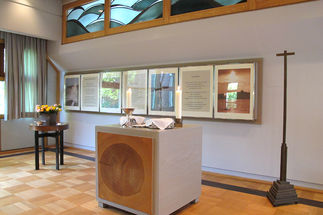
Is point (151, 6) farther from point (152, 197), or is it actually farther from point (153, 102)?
point (152, 197)

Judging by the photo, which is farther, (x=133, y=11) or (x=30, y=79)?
(x=30, y=79)

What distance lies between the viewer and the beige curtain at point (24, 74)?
4.97m

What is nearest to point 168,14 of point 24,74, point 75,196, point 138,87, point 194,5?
point 194,5

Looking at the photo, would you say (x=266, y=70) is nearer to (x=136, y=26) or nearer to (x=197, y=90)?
(x=197, y=90)

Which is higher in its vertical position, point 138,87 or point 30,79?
point 30,79

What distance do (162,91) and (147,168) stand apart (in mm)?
2184

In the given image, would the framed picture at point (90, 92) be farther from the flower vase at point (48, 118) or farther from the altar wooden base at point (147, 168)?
the altar wooden base at point (147, 168)

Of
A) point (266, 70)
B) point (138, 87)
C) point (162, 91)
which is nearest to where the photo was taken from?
point (266, 70)

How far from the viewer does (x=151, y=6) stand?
3.93 meters

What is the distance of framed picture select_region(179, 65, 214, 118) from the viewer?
3.77 meters

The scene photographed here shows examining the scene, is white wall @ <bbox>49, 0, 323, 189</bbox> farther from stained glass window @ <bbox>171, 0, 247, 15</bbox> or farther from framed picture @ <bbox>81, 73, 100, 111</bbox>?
framed picture @ <bbox>81, 73, 100, 111</bbox>

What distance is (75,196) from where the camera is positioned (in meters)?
2.89

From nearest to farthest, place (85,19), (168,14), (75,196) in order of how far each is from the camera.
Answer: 1. (75,196)
2. (168,14)
3. (85,19)

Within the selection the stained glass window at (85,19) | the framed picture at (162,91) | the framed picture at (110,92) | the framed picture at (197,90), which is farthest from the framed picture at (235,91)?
the stained glass window at (85,19)
